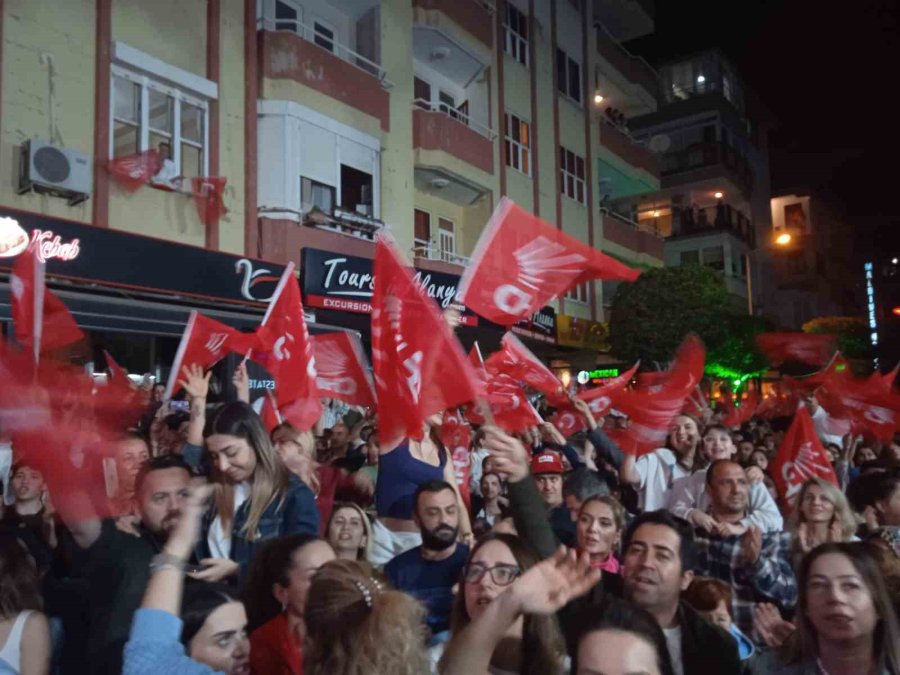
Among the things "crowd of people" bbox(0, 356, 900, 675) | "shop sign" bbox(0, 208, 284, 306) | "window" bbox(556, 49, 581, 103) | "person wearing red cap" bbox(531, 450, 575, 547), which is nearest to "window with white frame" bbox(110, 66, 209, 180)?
"shop sign" bbox(0, 208, 284, 306)

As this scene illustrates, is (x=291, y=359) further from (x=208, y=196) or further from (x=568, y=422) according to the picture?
(x=208, y=196)

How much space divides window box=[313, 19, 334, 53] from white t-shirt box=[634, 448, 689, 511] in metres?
11.7

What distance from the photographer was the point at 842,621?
3.10 meters

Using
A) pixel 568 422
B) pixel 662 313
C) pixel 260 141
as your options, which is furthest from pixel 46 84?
pixel 662 313

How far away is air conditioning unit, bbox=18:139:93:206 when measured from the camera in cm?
1075

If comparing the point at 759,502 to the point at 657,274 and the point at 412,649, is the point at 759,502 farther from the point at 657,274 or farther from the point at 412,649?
the point at 657,274

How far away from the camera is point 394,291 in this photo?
4.86 m

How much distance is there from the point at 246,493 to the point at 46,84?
375 inches

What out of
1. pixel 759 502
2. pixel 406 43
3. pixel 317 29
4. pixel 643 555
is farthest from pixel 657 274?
pixel 643 555

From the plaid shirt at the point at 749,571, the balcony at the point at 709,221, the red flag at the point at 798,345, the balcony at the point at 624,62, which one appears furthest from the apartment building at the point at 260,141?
the balcony at the point at 709,221

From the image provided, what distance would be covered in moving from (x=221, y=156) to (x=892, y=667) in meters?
12.9

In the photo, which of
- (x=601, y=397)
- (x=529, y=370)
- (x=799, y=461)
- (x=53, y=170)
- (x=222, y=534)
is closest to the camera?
(x=222, y=534)

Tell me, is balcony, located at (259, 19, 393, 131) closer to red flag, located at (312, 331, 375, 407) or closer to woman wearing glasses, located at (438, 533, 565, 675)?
red flag, located at (312, 331, 375, 407)

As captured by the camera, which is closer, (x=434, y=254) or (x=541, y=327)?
(x=434, y=254)
